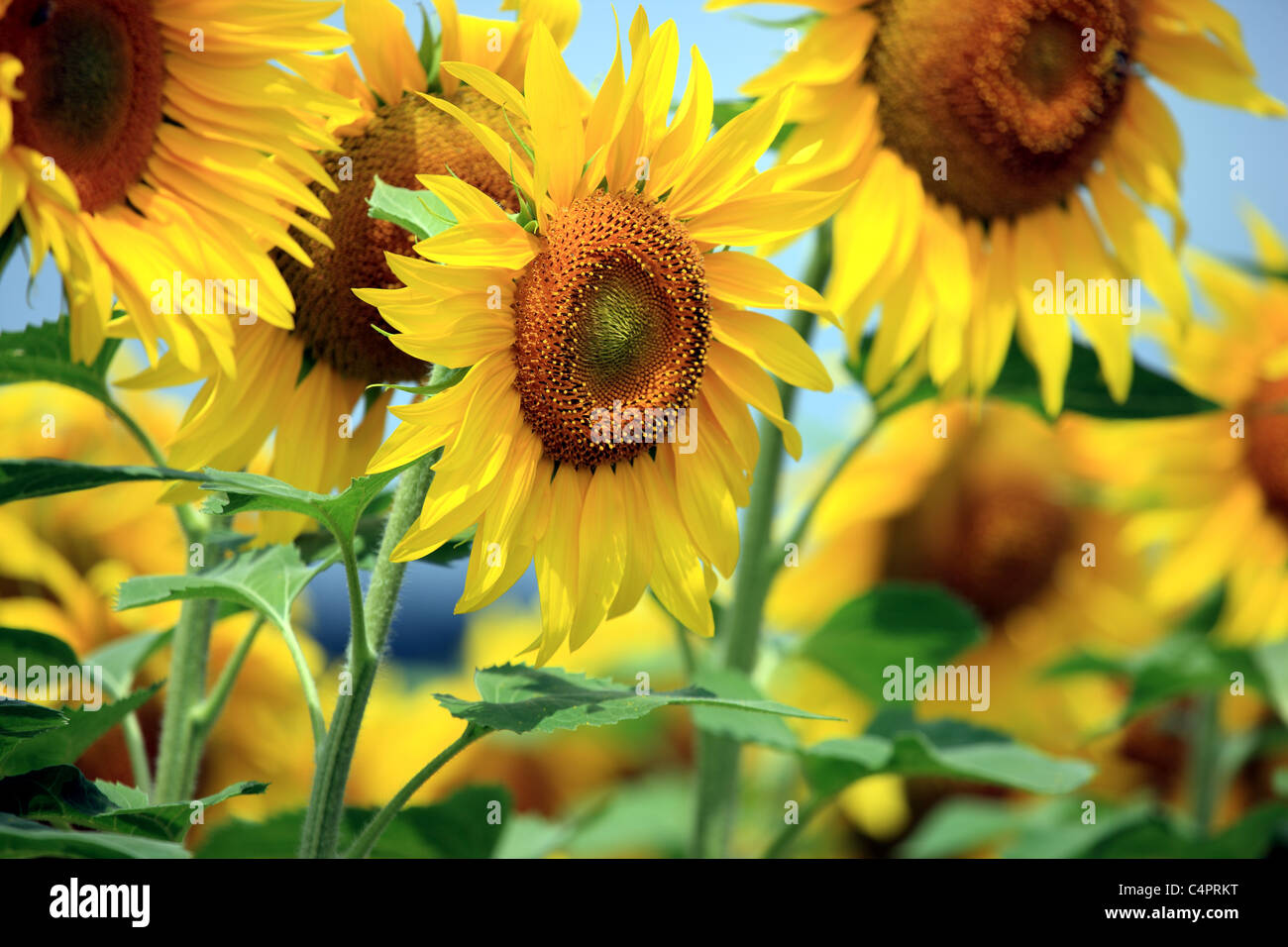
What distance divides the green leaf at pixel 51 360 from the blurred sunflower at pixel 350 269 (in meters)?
0.06

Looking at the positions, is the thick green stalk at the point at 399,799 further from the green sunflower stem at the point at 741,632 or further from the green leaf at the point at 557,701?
the green sunflower stem at the point at 741,632

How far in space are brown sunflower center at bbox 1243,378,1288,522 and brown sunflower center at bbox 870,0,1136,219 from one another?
53 cm

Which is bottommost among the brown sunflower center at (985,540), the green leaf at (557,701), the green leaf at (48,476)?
the green leaf at (557,701)

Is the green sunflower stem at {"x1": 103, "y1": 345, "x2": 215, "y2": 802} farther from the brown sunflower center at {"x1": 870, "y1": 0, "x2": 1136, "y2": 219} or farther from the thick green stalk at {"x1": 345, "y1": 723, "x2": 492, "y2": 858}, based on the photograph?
the brown sunflower center at {"x1": 870, "y1": 0, "x2": 1136, "y2": 219}

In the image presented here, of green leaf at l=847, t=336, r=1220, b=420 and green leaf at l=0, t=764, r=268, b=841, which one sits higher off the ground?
green leaf at l=847, t=336, r=1220, b=420

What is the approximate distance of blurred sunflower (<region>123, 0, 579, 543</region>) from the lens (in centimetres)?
69

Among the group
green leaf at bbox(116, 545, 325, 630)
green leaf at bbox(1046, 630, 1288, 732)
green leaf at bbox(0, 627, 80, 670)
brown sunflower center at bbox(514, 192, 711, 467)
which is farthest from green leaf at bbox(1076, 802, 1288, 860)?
green leaf at bbox(0, 627, 80, 670)

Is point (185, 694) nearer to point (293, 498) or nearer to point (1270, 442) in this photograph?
point (293, 498)

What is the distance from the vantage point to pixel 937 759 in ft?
2.82

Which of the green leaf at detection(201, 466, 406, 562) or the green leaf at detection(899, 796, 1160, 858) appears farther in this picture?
the green leaf at detection(899, 796, 1160, 858)

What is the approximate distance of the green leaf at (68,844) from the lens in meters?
0.49

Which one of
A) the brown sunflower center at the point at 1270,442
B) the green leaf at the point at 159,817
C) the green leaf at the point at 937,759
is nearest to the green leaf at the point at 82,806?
the green leaf at the point at 159,817

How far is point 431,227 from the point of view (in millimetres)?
597
